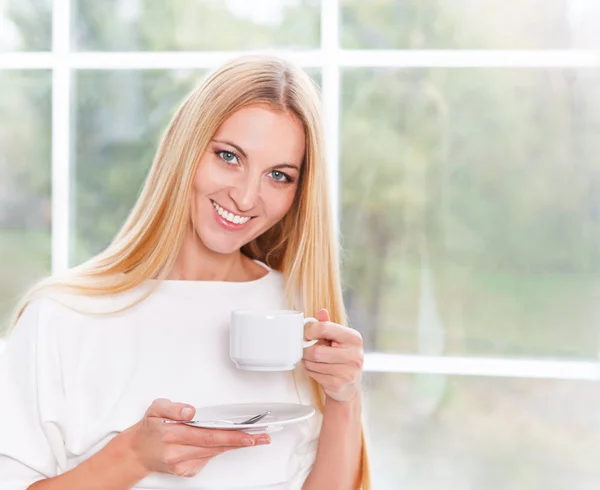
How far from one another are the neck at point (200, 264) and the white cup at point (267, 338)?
31 cm

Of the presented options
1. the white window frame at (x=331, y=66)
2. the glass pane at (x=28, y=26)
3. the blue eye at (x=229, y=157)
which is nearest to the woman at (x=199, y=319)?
the blue eye at (x=229, y=157)

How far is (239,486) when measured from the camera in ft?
4.67

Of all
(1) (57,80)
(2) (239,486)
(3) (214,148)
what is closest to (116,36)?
(1) (57,80)

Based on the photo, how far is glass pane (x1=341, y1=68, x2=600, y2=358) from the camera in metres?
2.25

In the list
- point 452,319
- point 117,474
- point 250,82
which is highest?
point 250,82

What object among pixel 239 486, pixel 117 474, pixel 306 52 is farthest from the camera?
pixel 306 52

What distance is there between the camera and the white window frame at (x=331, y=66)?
2184 millimetres

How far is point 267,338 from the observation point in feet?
4.10

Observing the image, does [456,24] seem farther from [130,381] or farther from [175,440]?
[175,440]

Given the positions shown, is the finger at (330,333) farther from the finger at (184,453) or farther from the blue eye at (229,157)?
the blue eye at (229,157)

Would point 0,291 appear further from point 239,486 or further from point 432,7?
point 432,7

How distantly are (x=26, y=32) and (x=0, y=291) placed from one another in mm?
816

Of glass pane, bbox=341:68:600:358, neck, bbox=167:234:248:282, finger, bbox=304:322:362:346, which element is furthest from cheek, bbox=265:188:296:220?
glass pane, bbox=341:68:600:358

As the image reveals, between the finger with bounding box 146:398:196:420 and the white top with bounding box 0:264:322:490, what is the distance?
214mm
